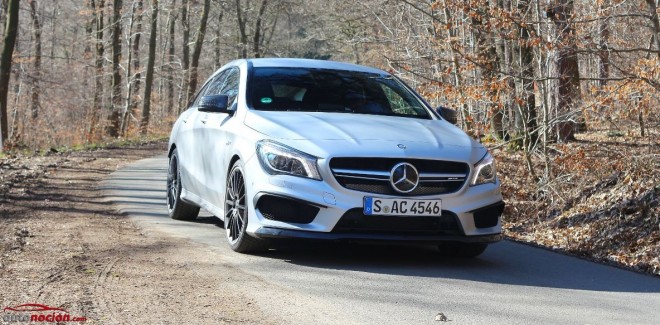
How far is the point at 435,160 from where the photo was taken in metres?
7.48

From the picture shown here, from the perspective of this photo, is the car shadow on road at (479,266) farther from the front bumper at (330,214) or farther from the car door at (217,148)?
the car door at (217,148)

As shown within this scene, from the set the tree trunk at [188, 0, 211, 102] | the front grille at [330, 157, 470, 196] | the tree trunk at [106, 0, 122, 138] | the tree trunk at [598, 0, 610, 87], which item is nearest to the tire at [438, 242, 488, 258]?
the front grille at [330, 157, 470, 196]

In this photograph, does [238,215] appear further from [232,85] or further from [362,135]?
[232,85]

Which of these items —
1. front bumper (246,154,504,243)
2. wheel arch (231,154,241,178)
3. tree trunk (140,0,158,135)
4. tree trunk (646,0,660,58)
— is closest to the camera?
front bumper (246,154,504,243)

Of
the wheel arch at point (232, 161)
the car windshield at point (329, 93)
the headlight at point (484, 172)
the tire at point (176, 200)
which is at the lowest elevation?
the tire at point (176, 200)

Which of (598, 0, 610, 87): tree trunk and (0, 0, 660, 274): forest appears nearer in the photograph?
(0, 0, 660, 274): forest

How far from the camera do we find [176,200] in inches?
412

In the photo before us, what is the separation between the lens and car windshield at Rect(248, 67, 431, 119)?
8648mm

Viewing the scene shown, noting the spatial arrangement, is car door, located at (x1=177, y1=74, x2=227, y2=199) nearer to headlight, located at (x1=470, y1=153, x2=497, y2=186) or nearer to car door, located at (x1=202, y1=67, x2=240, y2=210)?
car door, located at (x1=202, y1=67, x2=240, y2=210)

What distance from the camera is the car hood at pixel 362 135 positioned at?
7426mm

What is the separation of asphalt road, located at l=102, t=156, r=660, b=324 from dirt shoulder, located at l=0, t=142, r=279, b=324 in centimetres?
26

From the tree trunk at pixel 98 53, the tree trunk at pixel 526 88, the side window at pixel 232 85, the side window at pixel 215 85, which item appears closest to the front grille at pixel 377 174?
the side window at pixel 232 85

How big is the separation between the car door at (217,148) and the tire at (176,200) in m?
1.14

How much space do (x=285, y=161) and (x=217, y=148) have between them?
1500 millimetres
